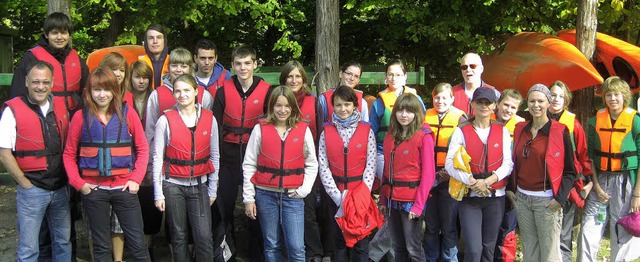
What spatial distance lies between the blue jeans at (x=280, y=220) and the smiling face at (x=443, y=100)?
153 cm

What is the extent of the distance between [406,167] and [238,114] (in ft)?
5.12

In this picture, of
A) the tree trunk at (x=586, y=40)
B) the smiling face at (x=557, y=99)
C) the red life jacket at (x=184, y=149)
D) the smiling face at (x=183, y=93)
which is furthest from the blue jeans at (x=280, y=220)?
the tree trunk at (x=586, y=40)

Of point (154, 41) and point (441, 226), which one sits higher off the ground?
point (154, 41)

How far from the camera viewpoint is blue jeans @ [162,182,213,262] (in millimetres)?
5098

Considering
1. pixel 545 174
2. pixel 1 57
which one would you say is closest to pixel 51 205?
pixel 545 174

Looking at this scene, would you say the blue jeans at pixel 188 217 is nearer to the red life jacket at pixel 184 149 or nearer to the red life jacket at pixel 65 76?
the red life jacket at pixel 184 149

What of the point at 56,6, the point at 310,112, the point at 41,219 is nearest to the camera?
the point at 41,219

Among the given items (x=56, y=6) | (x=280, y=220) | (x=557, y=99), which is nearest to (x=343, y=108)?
(x=280, y=220)

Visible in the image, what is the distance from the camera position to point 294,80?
5711 mm

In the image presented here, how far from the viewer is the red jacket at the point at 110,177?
4.79 meters

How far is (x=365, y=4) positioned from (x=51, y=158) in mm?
4562

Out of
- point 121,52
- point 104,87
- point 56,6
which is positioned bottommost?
point 104,87

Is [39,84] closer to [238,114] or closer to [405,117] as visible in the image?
[238,114]

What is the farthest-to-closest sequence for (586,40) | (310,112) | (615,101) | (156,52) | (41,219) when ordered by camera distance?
(586,40)
(156,52)
(310,112)
(615,101)
(41,219)
